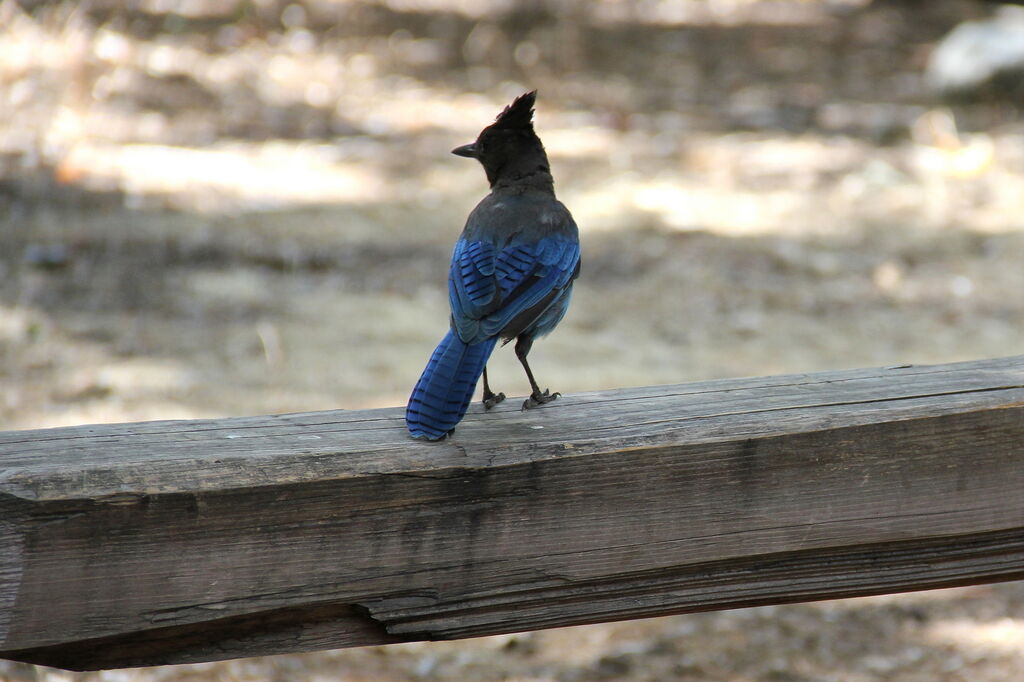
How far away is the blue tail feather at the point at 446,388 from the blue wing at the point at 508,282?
10 centimetres

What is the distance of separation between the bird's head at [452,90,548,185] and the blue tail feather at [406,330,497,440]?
0.97 meters

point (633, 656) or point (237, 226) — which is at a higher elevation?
point (237, 226)

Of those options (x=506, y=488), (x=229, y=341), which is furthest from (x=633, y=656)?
(x=229, y=341)

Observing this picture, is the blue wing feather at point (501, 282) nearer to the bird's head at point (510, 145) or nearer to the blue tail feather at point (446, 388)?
the blue tail feather at point (446, 388)

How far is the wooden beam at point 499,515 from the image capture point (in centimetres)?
134

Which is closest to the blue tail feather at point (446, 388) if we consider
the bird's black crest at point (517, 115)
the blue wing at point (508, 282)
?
the blue wing at point (508, 282)

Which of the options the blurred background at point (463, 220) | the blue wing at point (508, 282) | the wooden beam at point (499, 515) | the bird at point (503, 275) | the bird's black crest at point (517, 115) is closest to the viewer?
the wooden beam at point (499, 515)

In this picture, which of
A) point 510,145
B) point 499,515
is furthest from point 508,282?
point 499,515

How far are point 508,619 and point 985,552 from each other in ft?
2.35

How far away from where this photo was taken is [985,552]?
5.58 ft

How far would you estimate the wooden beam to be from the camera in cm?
134

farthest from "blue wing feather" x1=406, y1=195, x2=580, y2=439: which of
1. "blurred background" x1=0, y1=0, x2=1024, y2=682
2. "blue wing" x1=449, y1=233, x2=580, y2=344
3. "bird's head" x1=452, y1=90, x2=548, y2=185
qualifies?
"blurred background" x1=0, y1=0, x2=1024, y2=682

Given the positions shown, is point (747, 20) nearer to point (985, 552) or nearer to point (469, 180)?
point (469, 180)

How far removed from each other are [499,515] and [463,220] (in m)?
5.94
